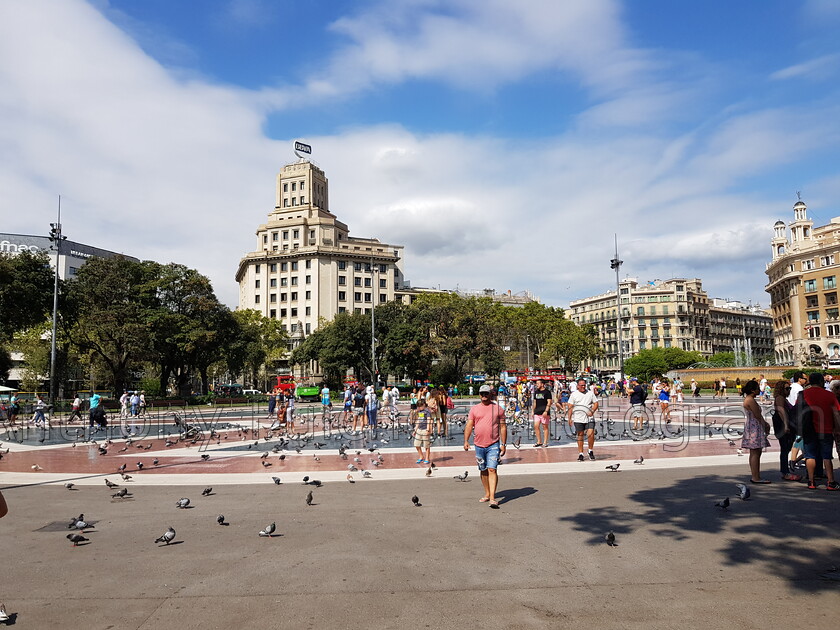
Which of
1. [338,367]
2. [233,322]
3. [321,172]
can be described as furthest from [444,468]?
[321,172]

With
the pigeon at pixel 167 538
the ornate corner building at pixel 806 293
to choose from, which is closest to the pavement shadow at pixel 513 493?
the pigeon at pixel 167 538

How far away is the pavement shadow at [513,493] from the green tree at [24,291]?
35.1m

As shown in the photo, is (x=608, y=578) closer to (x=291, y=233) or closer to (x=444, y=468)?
(x=444, y=468)

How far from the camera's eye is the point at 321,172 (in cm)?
10256

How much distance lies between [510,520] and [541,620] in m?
3.12

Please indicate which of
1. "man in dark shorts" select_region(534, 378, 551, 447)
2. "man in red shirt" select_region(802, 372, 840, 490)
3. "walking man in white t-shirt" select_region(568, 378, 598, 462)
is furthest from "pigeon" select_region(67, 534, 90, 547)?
"man in dark shorts" select_region(534, 378, 551, 447)

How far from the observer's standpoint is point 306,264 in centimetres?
9262

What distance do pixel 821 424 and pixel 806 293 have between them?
9837 cm

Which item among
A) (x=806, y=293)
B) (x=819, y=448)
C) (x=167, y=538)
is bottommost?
(x=167, y=538)

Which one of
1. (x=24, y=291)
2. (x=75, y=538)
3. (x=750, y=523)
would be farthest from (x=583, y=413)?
(x=24, y=291)

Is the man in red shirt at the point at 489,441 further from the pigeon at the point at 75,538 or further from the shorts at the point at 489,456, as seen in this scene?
the pigeon at the point at 75,538

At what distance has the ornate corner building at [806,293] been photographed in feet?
285

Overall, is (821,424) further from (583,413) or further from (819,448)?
(583,413)

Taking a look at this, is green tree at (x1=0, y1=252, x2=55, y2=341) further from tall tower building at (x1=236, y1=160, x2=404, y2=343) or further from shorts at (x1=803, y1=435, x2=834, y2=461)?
tall tower building at (x1=236, y1=160, x2=404, y2=343)
